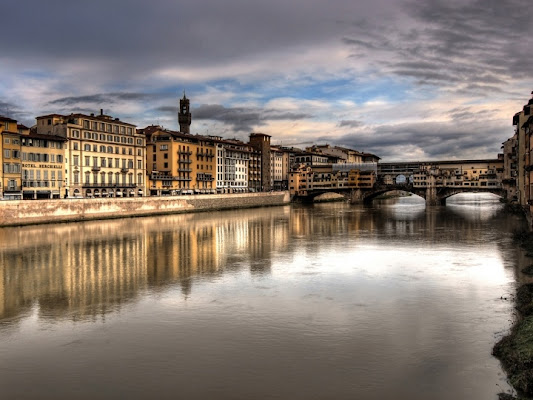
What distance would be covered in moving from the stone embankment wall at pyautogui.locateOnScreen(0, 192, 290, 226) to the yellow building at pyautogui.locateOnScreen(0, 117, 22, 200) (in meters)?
5.44

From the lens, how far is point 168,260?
90.7ft

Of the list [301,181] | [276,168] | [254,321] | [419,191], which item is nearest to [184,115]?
[276,168]

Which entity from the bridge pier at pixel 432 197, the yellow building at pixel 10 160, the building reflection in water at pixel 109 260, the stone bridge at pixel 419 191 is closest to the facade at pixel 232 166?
the stone bridge at pixel 419 191

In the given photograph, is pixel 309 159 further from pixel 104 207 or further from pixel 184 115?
pixel 104 207

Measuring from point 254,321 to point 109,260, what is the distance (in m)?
14.4

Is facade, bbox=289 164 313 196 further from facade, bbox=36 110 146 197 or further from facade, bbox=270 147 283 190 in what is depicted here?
facade, bbox=36 110 146 197

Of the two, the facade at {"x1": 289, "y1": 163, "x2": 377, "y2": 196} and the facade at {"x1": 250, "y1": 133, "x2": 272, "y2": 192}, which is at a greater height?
the facade at {"x1": 250, "y1": 133, "x2": 272, "y2": 192}

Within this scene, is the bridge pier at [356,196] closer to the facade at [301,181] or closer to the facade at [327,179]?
the facade at [327,179]

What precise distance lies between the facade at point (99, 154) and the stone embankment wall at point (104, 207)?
25.1 ft

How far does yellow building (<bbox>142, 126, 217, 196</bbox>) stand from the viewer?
251ft

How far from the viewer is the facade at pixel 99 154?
6000cm

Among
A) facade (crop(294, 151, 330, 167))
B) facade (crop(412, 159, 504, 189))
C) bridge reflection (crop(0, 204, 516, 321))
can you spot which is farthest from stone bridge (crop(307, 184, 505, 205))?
bridge reflection (crop(0, 204, 516, 321))

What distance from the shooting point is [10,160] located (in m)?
Answer: 51.8

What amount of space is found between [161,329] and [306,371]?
502 cm
